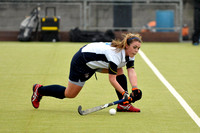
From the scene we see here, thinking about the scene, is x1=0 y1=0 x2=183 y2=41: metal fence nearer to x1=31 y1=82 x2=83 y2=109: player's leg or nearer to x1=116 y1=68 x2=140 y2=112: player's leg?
x1=31 y1=82 x2=83 y2=109: player's leg

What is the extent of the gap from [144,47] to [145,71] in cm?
505

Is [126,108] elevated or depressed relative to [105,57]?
depressed

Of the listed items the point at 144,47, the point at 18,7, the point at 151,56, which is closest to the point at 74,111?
the point at 151,56

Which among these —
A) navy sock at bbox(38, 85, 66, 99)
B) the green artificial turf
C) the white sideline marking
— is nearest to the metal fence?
the green artificial turf

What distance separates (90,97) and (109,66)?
2260 millimetres

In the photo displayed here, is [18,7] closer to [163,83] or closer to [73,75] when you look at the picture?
[163,83]

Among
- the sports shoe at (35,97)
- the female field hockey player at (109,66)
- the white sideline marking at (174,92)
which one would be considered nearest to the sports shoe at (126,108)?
the female field hockey player at (109,66)

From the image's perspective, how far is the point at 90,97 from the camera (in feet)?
31.1

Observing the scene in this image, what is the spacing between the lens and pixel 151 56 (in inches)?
609

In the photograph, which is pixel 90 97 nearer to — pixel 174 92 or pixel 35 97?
pixel 35 97

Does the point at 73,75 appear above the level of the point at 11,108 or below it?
above

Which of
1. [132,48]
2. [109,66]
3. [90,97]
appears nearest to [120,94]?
[109,66]

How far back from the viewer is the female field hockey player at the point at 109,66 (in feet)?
24.0

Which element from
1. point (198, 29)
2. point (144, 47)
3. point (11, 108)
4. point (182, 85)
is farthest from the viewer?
point (198, 29)
